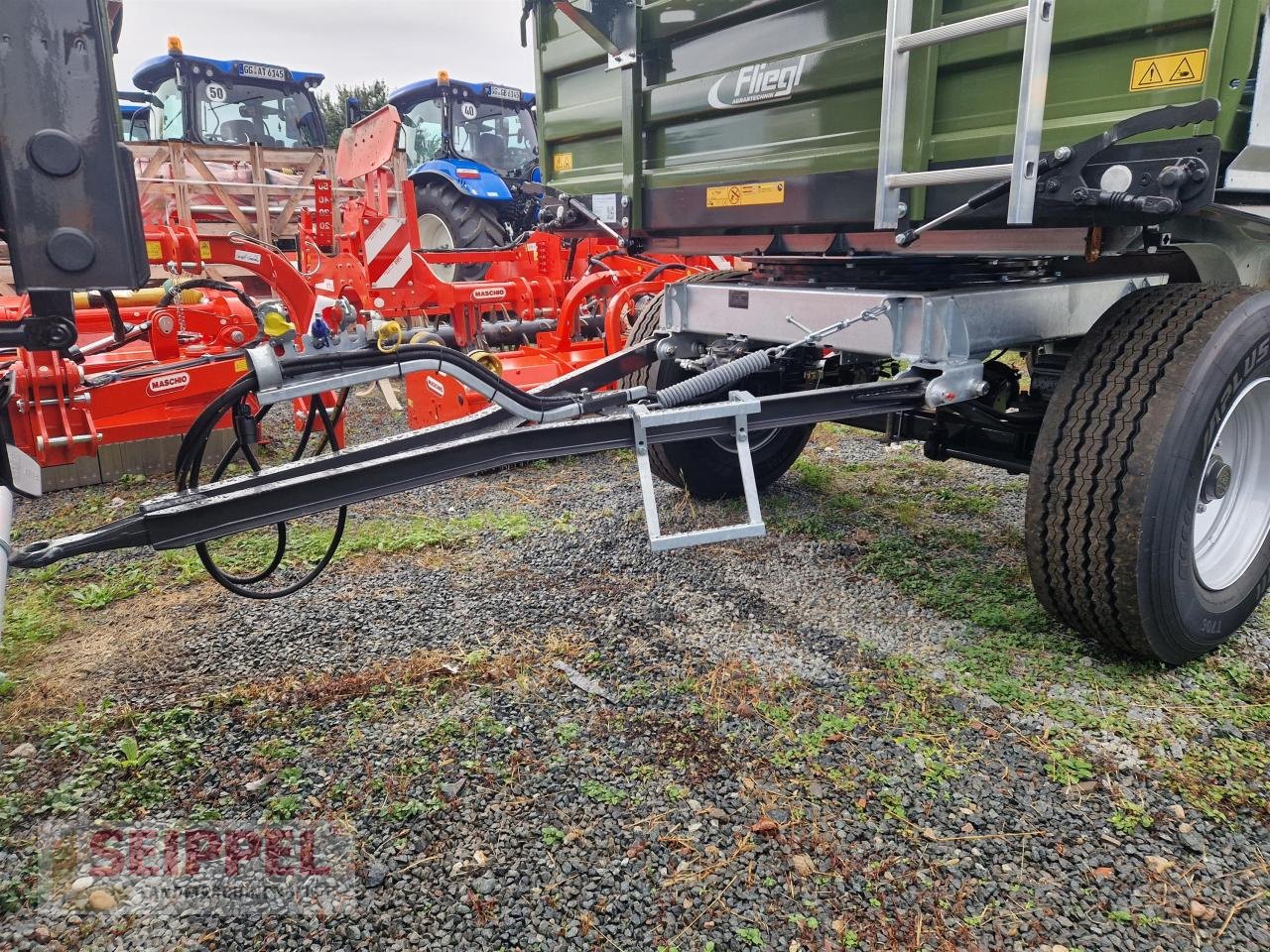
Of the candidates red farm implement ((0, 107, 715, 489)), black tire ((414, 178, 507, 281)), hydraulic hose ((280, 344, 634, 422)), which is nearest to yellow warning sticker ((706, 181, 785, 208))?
red farm implement ((0, 107, 715, 489))

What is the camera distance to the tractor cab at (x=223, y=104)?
437 inches

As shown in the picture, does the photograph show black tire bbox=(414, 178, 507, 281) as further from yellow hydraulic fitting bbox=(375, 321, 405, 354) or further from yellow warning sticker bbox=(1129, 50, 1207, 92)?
yellow warning sticker bbox=(1129, 50, 1207, 92)

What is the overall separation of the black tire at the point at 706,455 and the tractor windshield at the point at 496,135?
7080 mm

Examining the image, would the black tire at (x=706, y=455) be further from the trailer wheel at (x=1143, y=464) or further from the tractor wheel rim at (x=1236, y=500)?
the tractor wheel rim at (x=1236, y=500)

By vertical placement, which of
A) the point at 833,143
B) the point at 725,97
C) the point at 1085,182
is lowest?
the point at 1085,182

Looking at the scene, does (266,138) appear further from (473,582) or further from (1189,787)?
(1189,787)

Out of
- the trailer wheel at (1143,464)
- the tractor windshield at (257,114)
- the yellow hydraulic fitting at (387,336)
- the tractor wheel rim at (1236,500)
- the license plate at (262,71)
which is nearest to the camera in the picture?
the trailer wheel at (1143,464)

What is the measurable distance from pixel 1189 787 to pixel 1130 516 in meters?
0.71

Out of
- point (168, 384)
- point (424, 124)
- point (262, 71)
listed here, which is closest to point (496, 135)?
point (424, 124)

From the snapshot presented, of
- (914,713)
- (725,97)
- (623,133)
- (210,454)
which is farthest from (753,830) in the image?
(210,454)

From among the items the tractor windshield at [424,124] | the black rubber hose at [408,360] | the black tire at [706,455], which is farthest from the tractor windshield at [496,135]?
the black rubber hose at [408,360]

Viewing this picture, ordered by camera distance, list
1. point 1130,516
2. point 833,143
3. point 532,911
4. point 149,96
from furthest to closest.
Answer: point 149,96
point 833,143
point 1130,516
point 532,911

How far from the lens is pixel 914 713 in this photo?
8.23 feet

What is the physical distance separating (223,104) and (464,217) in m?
4.72
